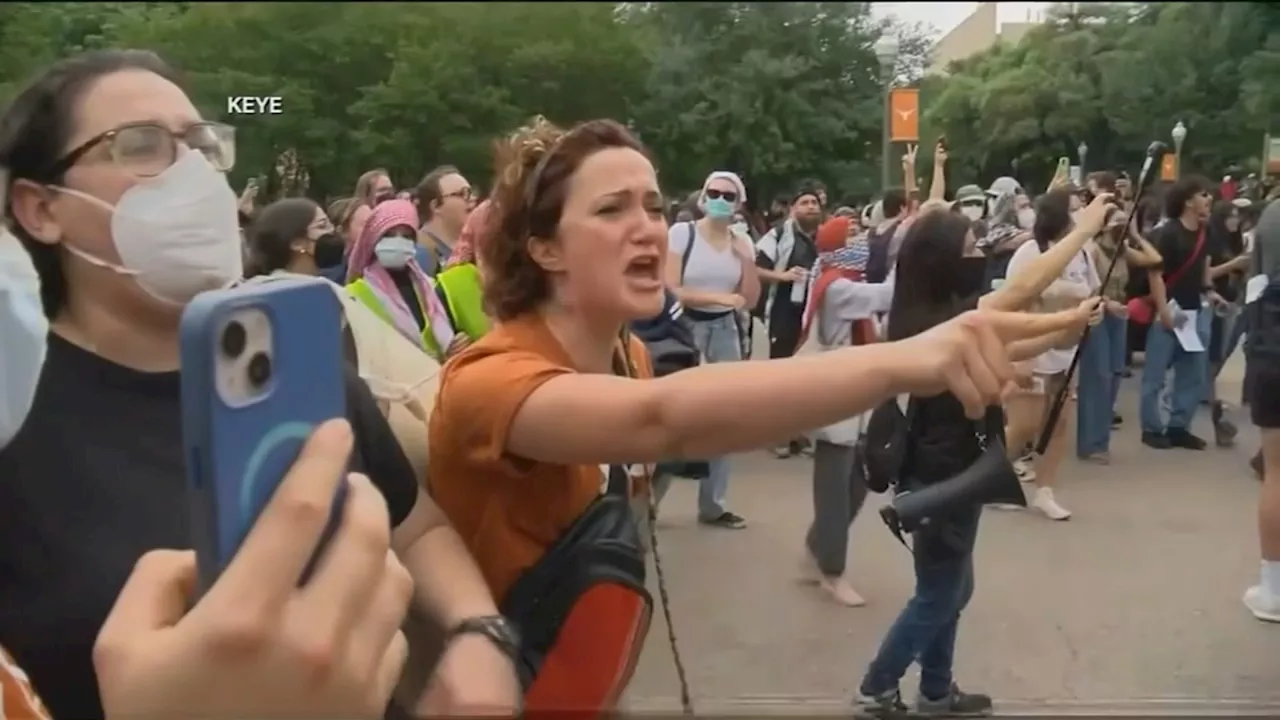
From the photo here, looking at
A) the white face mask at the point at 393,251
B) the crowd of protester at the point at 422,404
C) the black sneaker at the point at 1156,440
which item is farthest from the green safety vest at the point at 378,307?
the black sneaker at the point at 1156,440

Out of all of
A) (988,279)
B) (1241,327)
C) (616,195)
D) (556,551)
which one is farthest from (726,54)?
(1241,327)

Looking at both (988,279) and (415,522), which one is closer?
(415,522)

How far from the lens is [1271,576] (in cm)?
318

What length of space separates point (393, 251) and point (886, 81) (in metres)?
1.41

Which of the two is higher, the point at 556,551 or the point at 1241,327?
the point at 556,551

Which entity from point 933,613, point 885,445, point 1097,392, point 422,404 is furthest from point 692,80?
point 1097,392

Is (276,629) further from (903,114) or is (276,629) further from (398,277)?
(398,277)

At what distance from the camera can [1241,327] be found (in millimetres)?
3426

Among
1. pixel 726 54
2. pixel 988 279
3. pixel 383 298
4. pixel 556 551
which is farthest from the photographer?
pixel 383 298

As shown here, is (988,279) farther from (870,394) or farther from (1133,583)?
(1133,583)

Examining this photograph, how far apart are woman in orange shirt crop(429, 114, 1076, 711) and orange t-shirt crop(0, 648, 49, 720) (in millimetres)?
371

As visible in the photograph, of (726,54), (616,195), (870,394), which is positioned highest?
(726,54)

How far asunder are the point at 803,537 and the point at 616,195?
2526 millimetres

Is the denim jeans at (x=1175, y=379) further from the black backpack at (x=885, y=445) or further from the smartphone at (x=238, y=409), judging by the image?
the smartphone at (x=238, y=409)
